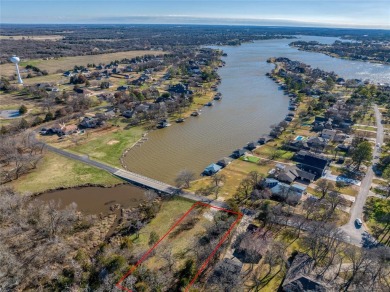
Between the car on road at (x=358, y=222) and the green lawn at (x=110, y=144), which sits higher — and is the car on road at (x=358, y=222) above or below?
below

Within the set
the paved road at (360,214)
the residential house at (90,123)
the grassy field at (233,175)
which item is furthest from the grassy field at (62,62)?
the paved road at (360,214)

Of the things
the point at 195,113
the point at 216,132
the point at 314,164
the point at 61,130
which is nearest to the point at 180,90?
the point at 195,113

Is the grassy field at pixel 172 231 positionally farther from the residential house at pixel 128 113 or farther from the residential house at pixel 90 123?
the residential house at pixel 128 113

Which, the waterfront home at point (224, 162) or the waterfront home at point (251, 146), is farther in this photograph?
the waterfront home at point (251, 146)

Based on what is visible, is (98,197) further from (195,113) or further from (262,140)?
(195,113)

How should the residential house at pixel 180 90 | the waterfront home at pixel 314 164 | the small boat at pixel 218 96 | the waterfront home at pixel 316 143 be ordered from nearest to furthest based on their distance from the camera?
the waterfront home at pixel 314 164, the waterfront home at pixel 316 143, the small boat at pixel 218 96, the residential house at pixel 180 90

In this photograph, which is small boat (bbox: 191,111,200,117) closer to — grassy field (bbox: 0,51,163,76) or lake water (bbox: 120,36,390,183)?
lake water (bbox: 120,36,390,183)
